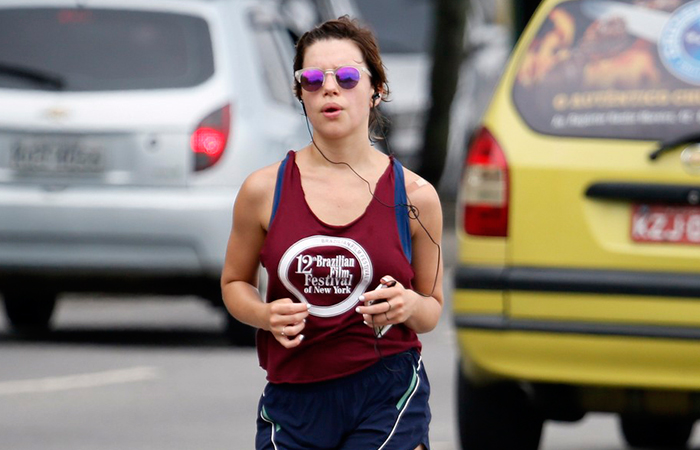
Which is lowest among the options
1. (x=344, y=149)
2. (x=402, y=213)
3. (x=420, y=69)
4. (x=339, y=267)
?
(x=339, y=267)

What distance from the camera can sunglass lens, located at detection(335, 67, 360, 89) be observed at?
3.55 m

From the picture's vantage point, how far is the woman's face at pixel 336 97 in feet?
11.6

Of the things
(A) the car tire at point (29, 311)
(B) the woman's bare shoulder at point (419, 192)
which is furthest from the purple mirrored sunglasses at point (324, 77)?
(A) the car tire at point (29, 311)

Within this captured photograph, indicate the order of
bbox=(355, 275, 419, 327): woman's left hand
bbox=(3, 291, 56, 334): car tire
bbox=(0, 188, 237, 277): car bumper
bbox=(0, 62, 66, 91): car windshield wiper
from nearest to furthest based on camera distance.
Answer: bbox=(355, 275, 419, 327): woman's left hand < bbox=(0, 188, 237, 277): car bumper < bbox=(0, 62, 66, 91): car windshield wiper < bbox=(3, 291, 56, 334): car tire

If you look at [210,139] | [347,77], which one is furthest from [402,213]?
[210,139]

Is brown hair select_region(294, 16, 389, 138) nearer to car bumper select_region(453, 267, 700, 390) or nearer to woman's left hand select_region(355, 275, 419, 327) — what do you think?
woman's left hand select_region(355, 275, 419, 327)

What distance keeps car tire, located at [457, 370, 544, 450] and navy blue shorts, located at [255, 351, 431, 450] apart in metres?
2.47

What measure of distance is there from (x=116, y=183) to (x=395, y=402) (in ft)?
19.7

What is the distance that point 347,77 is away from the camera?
3.55m

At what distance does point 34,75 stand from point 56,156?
1.94 feet

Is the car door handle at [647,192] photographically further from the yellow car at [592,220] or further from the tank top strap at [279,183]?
the tank top strap at [279,183]

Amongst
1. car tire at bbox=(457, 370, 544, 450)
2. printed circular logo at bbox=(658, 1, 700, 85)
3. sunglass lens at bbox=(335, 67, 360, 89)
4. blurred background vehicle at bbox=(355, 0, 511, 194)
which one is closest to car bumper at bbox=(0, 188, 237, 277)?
car tire at bbox=(457, 370, 544, 450)

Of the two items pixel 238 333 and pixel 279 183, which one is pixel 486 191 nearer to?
pixel 279 183

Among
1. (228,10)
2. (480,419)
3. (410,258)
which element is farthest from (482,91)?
(410,258)
